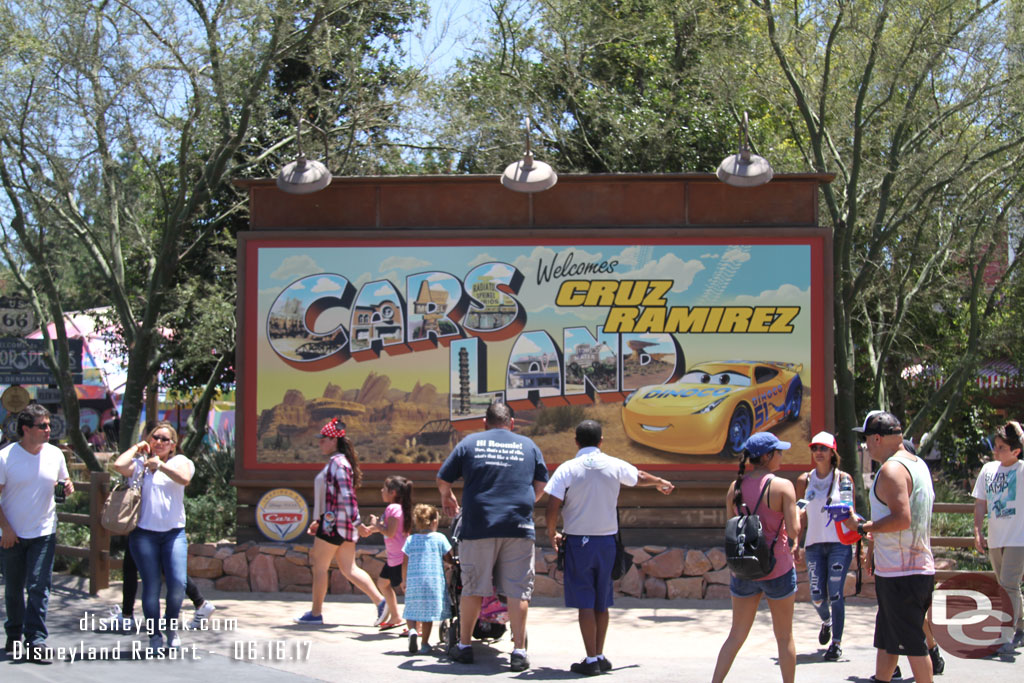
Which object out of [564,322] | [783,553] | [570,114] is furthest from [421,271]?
[570,114]

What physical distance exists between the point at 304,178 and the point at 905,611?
705cm

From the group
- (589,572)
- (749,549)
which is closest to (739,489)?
(749,549)

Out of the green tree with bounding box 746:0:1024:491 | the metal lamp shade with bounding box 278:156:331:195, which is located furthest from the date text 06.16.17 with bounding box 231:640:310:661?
the green tree with bounding box 746:0:1024:491

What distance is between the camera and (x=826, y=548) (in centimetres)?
776

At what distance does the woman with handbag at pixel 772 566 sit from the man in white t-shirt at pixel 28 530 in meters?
4.66

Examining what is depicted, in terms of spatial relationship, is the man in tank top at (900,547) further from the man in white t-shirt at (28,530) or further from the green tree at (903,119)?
the green tree at (903,119)

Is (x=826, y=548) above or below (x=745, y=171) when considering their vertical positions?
below

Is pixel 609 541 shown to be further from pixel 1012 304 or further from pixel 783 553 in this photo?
pixel 1012 304

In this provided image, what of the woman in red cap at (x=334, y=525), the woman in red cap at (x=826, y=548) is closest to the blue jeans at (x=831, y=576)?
the woman in red cap at (x=826, y=548)

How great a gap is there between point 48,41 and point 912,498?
436 inches

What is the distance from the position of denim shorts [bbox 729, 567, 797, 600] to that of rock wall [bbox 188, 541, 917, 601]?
4025 millimetres

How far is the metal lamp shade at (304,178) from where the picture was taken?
407 inches

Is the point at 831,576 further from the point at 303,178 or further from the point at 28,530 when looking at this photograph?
the point at 303,178

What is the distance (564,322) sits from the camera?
34.5 ft
